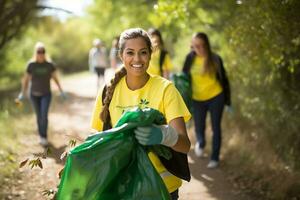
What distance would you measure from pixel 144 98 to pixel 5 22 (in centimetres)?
1322

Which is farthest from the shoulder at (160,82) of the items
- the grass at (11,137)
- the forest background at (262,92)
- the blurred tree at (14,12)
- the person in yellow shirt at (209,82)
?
the blurred tree at (14,12)

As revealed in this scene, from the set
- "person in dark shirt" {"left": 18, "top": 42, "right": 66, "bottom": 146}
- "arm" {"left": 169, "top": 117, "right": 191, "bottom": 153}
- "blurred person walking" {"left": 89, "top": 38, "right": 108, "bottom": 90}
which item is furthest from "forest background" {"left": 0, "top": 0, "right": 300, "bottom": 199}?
"blurred person walking" {"left": 89, "top": 38, "right": 108, "bottom": 90}

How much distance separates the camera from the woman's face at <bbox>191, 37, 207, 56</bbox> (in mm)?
7773

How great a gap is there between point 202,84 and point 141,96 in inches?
190

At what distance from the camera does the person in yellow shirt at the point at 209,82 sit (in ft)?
25.6

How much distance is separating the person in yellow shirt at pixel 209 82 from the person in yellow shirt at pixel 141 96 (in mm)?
4440

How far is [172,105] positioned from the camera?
10.1 feet

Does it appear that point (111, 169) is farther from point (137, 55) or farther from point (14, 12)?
point (14, 12)

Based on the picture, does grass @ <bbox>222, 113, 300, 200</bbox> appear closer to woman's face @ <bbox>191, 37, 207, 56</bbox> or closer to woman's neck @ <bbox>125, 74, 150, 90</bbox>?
woman's face @ <bbox>191, 37, 207, 56</bbox>

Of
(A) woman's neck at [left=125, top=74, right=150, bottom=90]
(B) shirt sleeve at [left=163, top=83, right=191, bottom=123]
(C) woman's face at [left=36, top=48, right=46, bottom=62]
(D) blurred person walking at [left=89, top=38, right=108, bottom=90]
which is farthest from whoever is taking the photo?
(D) blurred person walking at [left=89, top=38, right=108, bottom=90]

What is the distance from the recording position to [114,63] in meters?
13.0

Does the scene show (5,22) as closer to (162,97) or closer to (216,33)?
(216,33)

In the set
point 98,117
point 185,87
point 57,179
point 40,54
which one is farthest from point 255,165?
point 98,117

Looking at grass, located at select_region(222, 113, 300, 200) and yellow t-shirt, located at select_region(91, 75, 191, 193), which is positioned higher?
yellow t-shirt, located at select_region(91, 75, 191, 193)
